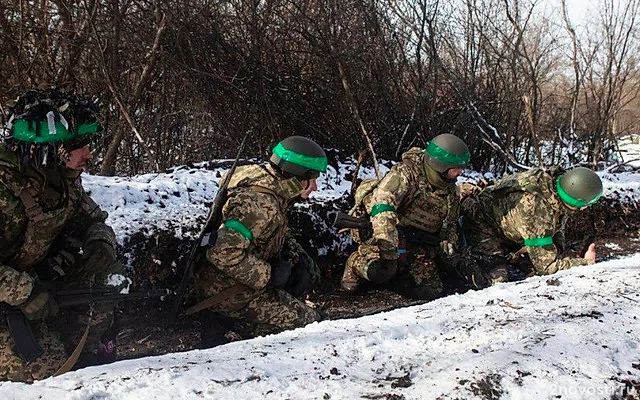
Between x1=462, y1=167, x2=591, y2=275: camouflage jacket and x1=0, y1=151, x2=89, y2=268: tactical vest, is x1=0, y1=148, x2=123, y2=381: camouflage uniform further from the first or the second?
x1=462, y1=167, x2=591, y2=275: camouflage jacket

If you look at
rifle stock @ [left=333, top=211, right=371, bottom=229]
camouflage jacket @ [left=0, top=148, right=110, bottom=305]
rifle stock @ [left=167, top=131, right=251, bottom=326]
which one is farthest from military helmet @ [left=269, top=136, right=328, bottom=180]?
camouflage jacket @ [left=0, top=148, right=110, bottom=305]

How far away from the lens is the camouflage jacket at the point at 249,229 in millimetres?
3527

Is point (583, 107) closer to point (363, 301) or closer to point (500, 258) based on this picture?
point (500, 258)

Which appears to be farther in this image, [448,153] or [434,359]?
[448,153]

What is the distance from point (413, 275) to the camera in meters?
5.29

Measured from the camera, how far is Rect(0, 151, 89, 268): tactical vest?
110 inches

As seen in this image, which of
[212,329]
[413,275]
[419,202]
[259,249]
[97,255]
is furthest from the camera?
[413,275]

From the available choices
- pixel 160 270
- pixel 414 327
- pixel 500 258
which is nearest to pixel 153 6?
pixel 160 270

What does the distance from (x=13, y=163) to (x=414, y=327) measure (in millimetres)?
2132

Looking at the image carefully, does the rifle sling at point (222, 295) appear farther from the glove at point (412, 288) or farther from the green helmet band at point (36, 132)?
the glove at point (412, 288)

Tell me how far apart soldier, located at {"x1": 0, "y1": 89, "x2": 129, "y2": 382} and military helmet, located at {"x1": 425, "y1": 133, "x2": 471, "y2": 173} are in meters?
2.78

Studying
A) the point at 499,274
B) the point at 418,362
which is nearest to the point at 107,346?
the point at 418,362

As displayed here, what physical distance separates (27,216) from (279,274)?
1.65 meters

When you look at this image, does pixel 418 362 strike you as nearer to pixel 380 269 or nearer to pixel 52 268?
pixel 52 268
